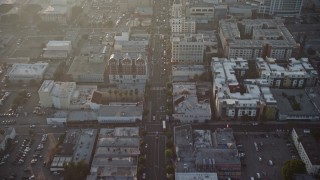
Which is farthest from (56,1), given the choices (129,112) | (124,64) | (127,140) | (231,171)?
(231,171)

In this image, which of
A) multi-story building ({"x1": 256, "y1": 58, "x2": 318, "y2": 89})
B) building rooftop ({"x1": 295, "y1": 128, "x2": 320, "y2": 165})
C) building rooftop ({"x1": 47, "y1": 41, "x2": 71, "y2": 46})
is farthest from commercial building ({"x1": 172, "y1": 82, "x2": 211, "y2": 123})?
building rooftop ({"x1": 47, "y1": 41, "x2": 71, "y2": 46})

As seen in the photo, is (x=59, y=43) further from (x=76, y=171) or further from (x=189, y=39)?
(x=76, y=171)

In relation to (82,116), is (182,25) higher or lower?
higher

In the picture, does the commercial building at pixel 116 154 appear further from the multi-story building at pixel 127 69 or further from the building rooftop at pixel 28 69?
the building rooftop at pixel 28 69

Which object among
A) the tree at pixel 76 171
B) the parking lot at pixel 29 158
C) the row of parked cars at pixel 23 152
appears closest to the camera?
the tree at pixel 76 171

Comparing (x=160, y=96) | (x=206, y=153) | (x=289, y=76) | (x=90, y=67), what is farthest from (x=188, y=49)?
(x=206, y=153)

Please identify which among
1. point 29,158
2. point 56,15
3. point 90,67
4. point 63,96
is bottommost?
point 29,158

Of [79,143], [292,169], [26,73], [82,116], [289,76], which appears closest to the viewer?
[292,169]

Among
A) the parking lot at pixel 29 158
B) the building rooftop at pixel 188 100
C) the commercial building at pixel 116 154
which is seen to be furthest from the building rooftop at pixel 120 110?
the parking lot at pixel 29 158

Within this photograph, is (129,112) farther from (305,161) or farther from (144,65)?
(305,161)
